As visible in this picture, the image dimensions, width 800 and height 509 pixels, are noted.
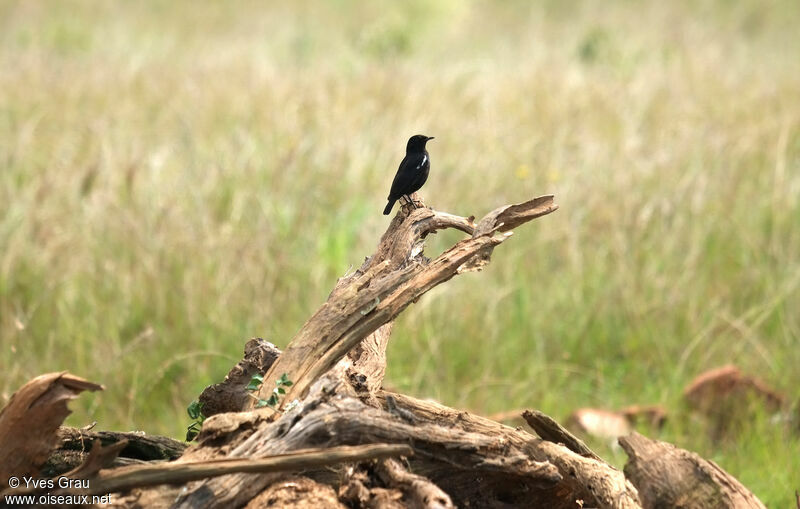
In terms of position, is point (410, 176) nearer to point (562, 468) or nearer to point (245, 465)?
point (562, 468)

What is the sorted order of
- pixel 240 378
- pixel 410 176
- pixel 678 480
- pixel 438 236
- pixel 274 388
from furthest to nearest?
pixel 438 236, pixel 410 176, pixel 678 480, pixel 240 378, pixel 274 388

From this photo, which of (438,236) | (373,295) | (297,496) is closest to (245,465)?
(297,496)

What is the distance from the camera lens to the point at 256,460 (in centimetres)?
150

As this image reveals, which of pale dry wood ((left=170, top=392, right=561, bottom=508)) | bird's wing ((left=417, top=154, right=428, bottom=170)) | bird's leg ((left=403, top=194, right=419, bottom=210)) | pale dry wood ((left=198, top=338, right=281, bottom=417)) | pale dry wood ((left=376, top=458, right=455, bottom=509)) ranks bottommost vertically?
pale dry wood ((left=376, top=458, right=455, bottom=509))

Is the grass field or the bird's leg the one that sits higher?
the grass field

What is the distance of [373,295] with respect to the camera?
1987mm

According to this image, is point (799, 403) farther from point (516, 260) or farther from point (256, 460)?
point (256, 460)

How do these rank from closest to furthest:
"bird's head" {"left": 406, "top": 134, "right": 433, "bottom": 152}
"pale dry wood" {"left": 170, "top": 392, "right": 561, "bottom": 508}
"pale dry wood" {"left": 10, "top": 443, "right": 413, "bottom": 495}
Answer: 1. "pale dry wood" {"left": 10, "top": 443, "right": 413, "bottom": 495}
2. "pale dry wood" {"left": 170, "top": 392, "right": 561, "bottom": 508}
3. "bird's head" {"left": 406, "top": 134, "right": 433, "bottom": 152}

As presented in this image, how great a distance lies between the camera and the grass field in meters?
4.15

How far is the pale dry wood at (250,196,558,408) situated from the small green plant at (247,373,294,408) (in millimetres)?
18

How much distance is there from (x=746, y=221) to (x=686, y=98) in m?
3.12

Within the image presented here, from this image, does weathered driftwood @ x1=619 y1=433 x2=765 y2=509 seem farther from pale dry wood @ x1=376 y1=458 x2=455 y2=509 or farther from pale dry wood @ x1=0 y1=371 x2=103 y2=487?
pale dry wood @ x1=0 y1=371 x2=103 y2=487

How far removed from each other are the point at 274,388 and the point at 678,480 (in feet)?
3.51

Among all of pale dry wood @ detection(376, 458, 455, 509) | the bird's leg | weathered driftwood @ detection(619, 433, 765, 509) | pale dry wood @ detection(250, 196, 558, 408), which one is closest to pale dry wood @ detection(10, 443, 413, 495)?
pale dry wood @ detection(376, 458, 455, 509)
